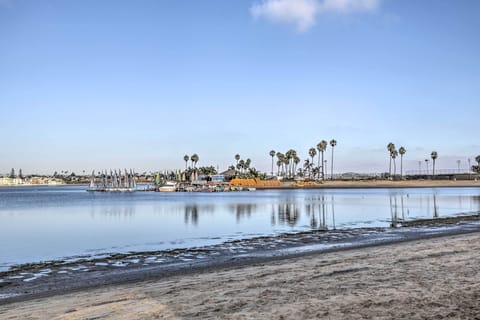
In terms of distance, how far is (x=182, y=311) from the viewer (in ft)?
27.5

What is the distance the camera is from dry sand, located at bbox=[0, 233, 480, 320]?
7965 mm

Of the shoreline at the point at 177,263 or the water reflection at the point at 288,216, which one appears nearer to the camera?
the shoreline at the point at 177,263

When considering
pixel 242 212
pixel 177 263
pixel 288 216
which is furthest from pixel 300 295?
pixel 242 212

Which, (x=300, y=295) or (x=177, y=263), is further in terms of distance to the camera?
(x=177, y=263)

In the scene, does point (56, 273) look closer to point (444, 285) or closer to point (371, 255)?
point (371, 255)

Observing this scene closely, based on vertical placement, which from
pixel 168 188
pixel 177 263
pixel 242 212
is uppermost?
pixel 168 188

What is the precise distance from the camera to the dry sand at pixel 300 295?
796 cm

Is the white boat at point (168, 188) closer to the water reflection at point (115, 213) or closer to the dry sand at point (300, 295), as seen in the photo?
the water reflection at point (115, 213)

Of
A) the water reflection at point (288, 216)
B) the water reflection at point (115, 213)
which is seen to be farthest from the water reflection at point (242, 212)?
the water reflection at point (115, 213)

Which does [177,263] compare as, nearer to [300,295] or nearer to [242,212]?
[300,295]

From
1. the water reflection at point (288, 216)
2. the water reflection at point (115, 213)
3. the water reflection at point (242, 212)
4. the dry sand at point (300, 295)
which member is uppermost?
the dry sand at point (300, 295)

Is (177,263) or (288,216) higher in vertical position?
(177,263)

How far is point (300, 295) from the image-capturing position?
9.34 metres

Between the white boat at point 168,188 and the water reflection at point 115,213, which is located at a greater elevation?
the white boat at point 168,188
